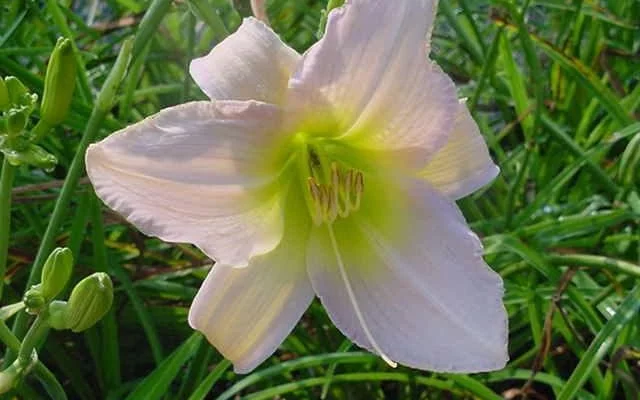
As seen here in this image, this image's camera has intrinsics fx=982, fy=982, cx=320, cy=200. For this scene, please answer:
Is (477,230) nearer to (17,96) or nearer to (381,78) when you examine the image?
(381,78)

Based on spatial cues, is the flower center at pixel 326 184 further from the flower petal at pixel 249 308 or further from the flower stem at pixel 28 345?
the flower stem at pixel 28 345

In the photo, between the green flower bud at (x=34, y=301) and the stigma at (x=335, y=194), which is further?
the stigma at (x=335, y=194)

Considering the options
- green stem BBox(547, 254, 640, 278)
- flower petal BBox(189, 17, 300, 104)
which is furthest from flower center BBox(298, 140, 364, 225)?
green stem BBox(547, 254, 640, 278)

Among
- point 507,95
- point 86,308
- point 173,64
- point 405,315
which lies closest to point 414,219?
point 405,315

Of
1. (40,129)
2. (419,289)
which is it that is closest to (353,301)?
(419,289)

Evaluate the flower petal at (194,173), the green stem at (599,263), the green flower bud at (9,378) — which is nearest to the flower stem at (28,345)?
the green flower bud at (9,378)

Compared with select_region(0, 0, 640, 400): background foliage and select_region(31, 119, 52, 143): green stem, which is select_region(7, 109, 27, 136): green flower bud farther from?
select_region(0, 0, 640, 400): background foliage
